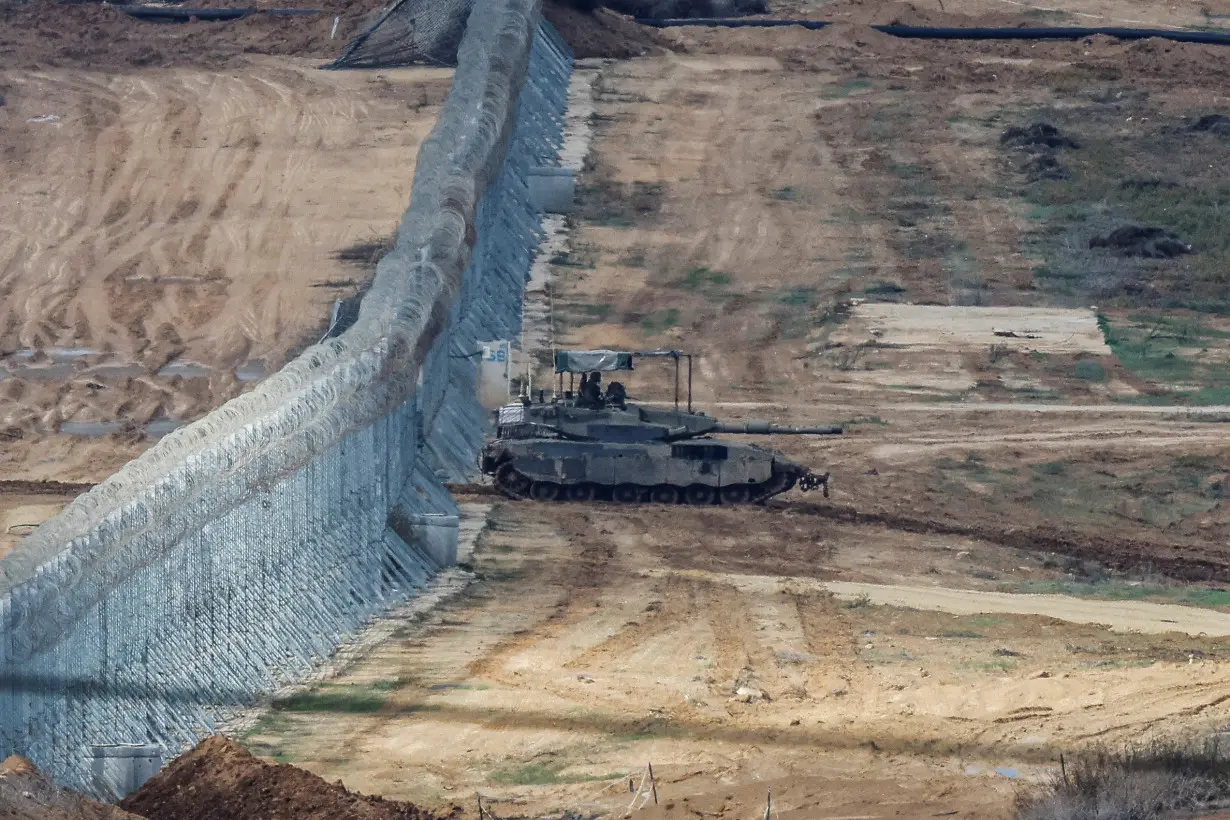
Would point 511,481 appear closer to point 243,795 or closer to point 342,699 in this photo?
point 342,699

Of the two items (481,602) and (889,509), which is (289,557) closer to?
(481,602)

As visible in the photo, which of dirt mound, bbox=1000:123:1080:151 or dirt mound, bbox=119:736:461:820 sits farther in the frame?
dirt mound, bbox=1000:123:1080:151

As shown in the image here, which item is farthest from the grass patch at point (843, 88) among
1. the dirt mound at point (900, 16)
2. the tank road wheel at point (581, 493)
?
the tank road wheel at point (581, 493)

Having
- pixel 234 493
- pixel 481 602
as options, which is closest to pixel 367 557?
pixel 481 602

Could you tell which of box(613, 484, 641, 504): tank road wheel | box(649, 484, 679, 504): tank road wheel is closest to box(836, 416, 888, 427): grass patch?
box(649, 484, 679, 504): tank road wheel

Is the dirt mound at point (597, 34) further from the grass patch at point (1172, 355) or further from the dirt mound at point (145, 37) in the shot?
the grass patch at point (1172, 355)

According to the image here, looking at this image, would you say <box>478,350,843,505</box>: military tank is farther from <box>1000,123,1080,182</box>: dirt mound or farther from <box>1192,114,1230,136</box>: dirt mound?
<box>1192,114,1230,136</box>: dirt mound

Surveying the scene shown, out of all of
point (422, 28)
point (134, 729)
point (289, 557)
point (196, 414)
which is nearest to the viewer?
point (134, 729)
